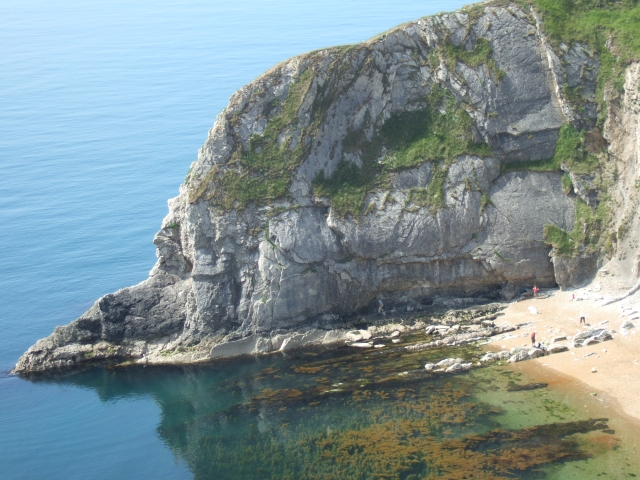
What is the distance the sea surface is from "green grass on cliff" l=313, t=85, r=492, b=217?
11142 millimetres

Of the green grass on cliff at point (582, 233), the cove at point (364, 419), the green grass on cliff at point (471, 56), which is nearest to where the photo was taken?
the cove at point (364, 419)

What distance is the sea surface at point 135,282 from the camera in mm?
38469

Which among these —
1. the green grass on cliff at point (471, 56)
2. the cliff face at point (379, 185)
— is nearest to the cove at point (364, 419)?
the cliff face at point (379, 185)

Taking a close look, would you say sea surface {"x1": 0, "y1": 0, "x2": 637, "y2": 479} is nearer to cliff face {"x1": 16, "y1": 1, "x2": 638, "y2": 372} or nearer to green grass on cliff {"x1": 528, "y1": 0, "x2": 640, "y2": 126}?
cliff face {"x1": 16, "y1": 1, "x2": 638, "y2": 372}

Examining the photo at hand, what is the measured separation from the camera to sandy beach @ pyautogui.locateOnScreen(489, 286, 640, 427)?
38.9m

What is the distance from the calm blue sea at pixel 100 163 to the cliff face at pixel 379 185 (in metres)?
7.09

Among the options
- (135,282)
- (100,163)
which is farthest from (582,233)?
(100,163)

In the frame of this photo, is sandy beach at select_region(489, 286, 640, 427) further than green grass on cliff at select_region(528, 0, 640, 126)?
No

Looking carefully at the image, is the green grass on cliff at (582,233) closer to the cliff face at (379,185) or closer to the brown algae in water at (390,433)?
the cliff face at (379,185)

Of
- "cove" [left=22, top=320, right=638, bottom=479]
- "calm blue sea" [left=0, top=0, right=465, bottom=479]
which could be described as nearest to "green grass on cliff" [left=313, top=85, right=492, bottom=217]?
"cove" [left=22, top=320, right=638, bottom=479]

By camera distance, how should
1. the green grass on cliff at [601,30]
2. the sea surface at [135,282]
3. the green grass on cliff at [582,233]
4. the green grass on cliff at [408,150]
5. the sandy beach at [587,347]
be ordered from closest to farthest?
the sea surface at [135,282] < the sandy beach at [587,347] < the green grass on cliff at [582,233] < the green grass on cliff at [601,30] < the green grass on cliff at [408,150]

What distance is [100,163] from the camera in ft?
277

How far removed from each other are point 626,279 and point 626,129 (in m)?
9.84

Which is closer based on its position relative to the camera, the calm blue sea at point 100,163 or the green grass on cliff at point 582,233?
the calm blue sea at point 100,163
